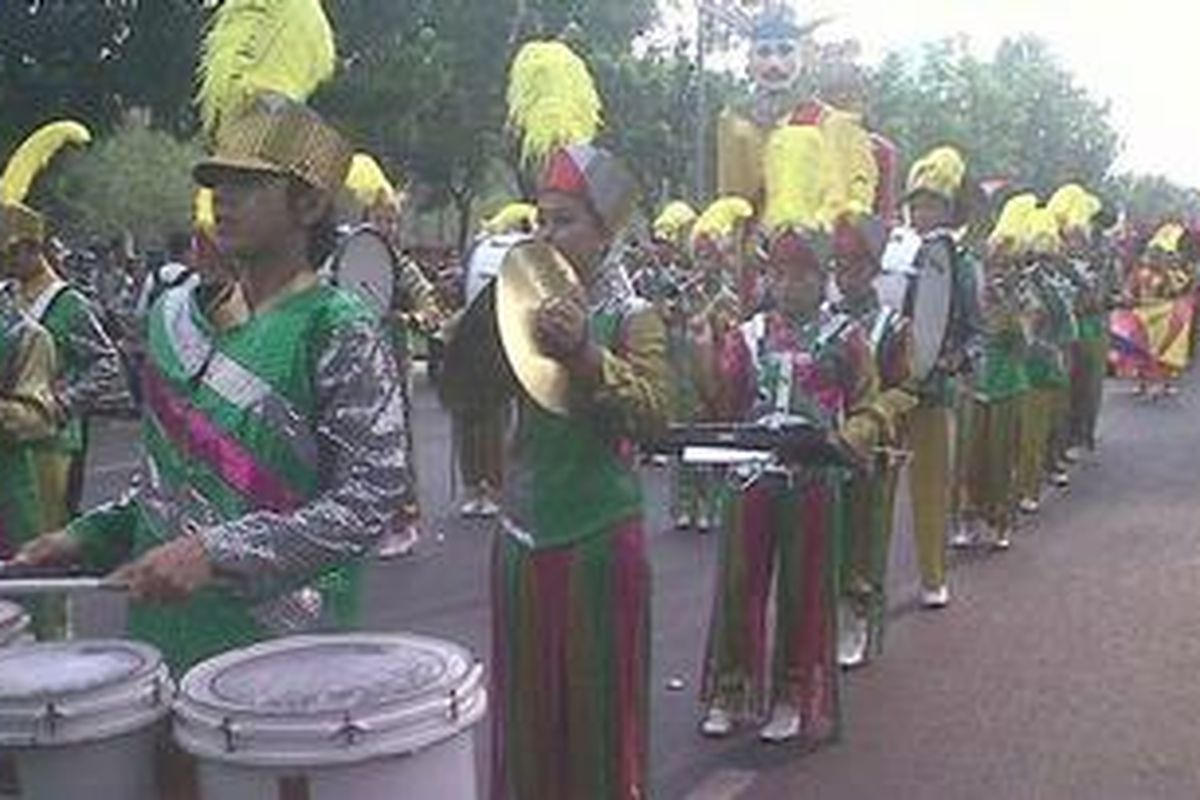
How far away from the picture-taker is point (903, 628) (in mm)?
8391

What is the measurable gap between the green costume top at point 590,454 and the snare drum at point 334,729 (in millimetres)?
1580

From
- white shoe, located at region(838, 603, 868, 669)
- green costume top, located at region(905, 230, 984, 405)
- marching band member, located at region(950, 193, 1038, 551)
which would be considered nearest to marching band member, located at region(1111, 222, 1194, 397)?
marching band member, located at region(950, 193, 1038, 551)

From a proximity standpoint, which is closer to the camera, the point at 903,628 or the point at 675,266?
the point at 903,628

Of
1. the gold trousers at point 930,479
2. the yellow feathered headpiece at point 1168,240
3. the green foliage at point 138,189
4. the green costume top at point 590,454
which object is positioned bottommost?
the gold trousers at point 930,479

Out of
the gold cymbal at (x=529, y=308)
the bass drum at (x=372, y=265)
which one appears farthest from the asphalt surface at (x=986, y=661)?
the gold cymbal at (x=529, y=308)

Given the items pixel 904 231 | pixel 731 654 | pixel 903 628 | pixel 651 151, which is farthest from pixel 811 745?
pixel 651 151

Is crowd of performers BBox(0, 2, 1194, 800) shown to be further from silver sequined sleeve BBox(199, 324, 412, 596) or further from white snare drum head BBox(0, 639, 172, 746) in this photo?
white snare drum head BBox(0, 639, 172, 746)

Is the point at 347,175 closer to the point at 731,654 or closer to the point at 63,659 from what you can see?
the point at 63,659

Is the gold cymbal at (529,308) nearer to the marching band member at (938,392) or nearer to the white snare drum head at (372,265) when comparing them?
the marching band member at (938,392)

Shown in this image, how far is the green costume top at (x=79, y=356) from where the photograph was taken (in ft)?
22.6

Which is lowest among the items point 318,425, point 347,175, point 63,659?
point 63,659

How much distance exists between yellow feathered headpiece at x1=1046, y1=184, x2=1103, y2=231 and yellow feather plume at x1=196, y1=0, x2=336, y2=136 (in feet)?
39.1

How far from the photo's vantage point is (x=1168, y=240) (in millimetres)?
21625

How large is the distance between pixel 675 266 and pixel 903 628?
8.20m
